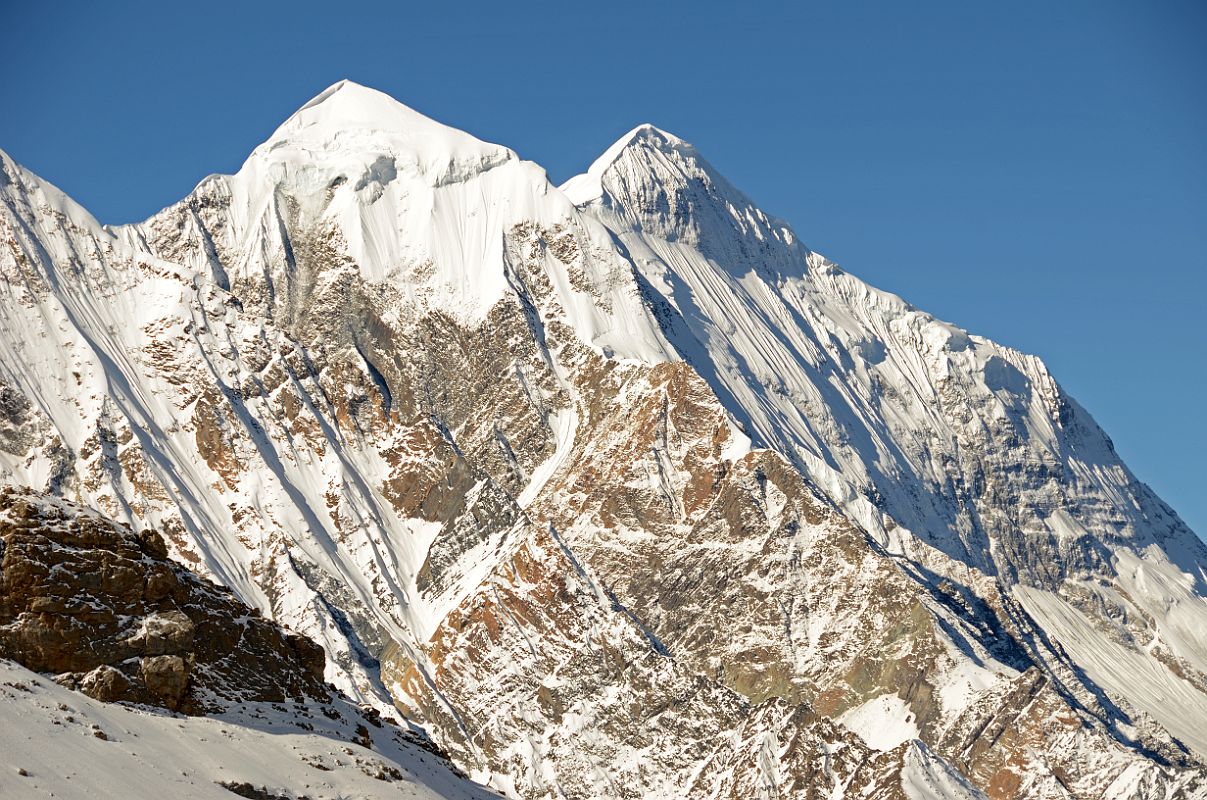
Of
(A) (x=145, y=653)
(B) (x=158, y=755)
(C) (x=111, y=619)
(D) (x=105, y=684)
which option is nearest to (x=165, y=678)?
(A) (x=145, y=653)

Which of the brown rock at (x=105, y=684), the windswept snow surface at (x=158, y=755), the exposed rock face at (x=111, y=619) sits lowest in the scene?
the windswept snow surface at (x=158, y=755)

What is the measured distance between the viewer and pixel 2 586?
115438mm

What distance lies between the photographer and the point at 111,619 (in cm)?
11794

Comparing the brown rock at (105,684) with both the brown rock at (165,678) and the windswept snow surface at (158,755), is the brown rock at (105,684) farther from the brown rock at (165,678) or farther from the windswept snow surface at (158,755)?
the brown rock at (165,678)

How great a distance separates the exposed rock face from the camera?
114 m

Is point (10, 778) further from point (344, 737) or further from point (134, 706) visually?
point (344, 737)

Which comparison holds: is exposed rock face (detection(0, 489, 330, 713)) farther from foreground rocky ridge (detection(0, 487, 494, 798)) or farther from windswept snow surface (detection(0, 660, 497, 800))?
windswept snow surface (detection(0, 660, 497, 800))

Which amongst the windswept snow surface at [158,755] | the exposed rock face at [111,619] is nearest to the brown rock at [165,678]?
the exposed rock face at [111,619]

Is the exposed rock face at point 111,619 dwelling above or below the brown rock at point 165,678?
above

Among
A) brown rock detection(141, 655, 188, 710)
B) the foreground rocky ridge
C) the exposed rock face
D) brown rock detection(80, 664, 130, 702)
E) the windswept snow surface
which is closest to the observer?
the windswept snow surface

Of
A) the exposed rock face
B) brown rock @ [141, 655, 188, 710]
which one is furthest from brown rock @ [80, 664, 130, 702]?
brown rock @ [141, 655, 188, 710]

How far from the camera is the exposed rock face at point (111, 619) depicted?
114 metres

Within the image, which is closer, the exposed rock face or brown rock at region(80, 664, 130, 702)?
brown rock at region(80, 664, 130, 702)

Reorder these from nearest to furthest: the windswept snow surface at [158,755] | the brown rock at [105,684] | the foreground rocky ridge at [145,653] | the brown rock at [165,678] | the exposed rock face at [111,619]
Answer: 1. the windswept snow surface at [158,755]
2. the foreground rocky ridge at [145,653]
3. the brown rock at [105,684]
4. the exposed rock face at [111,619]
5. the brown rock at [165,678]
